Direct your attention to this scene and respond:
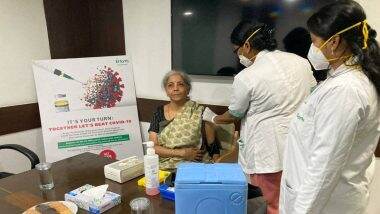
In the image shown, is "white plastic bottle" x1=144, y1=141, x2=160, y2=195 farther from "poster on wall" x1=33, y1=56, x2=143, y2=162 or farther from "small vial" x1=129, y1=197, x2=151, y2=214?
"poster on wall" x1=33, y1=56, x2=143, y2=162

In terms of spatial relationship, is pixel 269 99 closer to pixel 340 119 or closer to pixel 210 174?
pixel 340 119

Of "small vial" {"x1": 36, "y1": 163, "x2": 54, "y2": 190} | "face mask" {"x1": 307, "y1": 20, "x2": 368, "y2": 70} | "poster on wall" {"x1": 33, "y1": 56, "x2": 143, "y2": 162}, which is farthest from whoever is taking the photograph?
"poster on wall" {"x1": 33, "y1": 56, "x2": 143, "y2": 162}

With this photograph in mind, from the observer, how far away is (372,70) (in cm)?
107

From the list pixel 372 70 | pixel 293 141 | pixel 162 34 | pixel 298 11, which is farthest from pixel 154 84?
pixel 372 70

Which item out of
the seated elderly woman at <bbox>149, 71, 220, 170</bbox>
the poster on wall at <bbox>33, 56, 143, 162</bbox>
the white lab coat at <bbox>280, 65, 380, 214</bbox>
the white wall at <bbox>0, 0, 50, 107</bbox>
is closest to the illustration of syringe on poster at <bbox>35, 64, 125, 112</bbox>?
the poster on wall at <bbox>33, 56, 143, 162</bbox>

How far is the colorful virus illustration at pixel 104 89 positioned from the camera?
9.27 feet

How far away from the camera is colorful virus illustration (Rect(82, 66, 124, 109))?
111 inches

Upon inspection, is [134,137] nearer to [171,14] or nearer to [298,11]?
[171,14]

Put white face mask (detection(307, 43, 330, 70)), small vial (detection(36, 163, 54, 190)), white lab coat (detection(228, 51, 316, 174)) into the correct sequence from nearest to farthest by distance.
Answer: white face mask (detection(307, 43, 330, 70)) → small vial (detection(36, 163, 54, 190)) → white lab coat (detection(228, 51, 316, 174))

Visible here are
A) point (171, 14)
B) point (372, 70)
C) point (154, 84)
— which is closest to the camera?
point (372, 70)

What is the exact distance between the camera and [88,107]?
282 centimetres

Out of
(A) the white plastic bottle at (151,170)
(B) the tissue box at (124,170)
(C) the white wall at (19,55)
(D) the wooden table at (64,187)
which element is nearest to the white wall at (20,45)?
(C) the white wall at (19,55)

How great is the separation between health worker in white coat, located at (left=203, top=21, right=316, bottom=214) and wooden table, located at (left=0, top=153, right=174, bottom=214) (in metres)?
0.72

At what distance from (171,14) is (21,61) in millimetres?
1384
